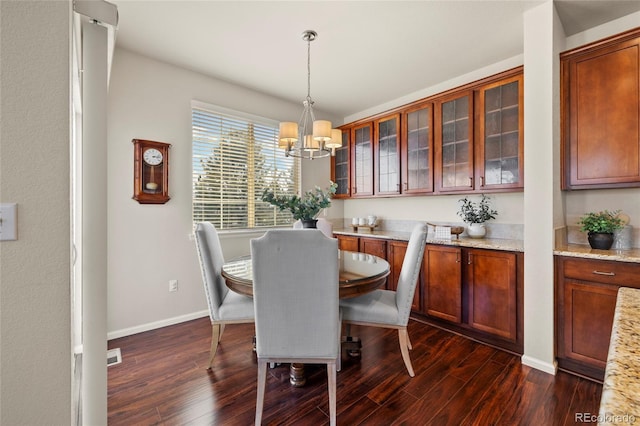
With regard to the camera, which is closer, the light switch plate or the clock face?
the light switch plate

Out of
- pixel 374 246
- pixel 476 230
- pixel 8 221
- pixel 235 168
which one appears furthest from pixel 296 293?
pixel 235 168

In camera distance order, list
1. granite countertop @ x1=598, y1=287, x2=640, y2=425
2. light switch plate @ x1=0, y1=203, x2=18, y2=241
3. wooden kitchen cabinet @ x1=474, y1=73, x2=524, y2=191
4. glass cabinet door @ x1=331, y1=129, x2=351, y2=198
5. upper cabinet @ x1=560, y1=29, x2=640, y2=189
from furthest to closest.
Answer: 1. glass cabinet door @ x1=331, y1=129, x2=351, y2=198
2. wooden kitchen cabinet @ x1=474, y1=73, x2=524, y2=191
3. upper cabinet @ x1=560, y1=29, x2=640, y2=189
4. light switch plate @ x1=0, y1=203, x2=18, y2=241
5. granite countertop @ x1=598, y1=287, x2=640, y2=425

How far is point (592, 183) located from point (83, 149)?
323 centimetres

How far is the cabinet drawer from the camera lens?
183 cm

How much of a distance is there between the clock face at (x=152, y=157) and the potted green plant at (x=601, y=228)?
383 centimetres

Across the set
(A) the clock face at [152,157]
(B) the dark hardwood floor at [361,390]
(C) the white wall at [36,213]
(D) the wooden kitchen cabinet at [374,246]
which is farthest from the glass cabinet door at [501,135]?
(A) the clock face at [152,157]

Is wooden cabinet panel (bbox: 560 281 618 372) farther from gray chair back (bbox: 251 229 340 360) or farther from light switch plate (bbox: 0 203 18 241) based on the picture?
light switch plate (bbox: 0 203 18 241)

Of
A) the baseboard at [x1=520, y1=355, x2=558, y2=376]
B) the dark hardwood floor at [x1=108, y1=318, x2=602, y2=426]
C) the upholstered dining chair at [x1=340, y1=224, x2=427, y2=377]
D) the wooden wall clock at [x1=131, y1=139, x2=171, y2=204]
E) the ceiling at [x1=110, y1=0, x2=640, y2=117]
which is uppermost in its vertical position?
the ceiling at [x1=110, y1=0, x2=640, y2=117]

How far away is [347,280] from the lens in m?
1.78

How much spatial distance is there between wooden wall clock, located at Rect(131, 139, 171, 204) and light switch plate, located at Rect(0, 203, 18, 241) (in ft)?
6.65

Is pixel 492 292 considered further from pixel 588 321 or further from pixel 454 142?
pixel 454 142

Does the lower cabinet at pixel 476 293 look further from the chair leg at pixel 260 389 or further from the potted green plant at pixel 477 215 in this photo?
the chair leg at pixel 260 389

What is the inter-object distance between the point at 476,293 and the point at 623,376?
89.7 inches

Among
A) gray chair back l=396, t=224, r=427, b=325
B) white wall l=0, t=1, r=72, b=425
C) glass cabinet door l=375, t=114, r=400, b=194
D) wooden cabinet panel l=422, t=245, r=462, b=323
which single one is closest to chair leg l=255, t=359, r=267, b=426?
white wall l=0, t=1, r=72, b=425
